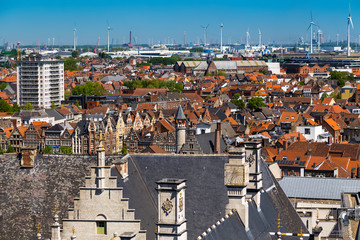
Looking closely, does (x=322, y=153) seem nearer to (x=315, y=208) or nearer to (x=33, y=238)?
(x=315, y=208)

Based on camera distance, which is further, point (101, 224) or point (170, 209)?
point (101, 224)

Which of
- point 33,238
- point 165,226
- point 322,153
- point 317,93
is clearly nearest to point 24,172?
point 33,238

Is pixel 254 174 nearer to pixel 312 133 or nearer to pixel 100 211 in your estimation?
pixel 100 211

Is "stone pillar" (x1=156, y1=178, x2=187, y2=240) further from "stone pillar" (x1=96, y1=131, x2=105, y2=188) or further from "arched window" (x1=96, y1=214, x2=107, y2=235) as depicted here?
"arched window" (x1=96, y1=214, x2=107, y2=235)

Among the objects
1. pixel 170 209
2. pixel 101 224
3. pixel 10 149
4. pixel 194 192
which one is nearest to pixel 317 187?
pixel 194 192

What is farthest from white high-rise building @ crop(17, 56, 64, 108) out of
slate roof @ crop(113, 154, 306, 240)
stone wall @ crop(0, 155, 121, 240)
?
A: slate roof @ crop(113, 154, 306, 240)
